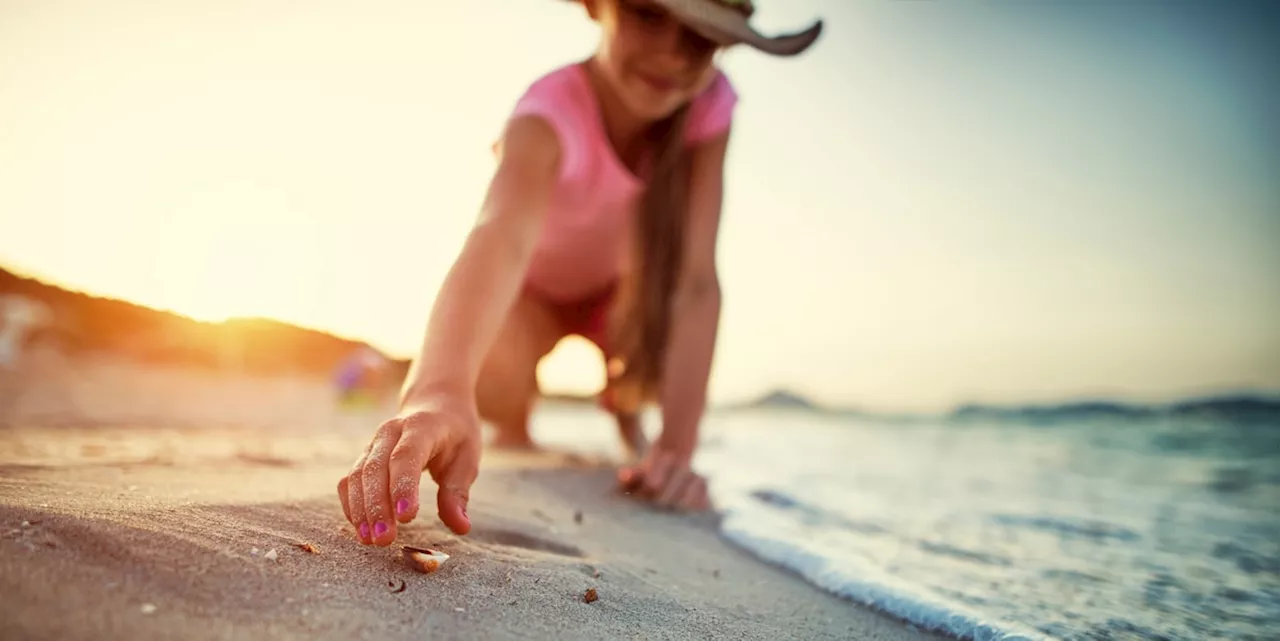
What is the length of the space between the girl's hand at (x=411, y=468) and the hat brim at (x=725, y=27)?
3.96 feet

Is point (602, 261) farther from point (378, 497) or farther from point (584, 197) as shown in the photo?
point (378, 497)

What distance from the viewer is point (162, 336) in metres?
7.33

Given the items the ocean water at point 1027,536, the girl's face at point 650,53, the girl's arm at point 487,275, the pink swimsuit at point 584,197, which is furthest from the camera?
the pink swimsuit at point 584,197

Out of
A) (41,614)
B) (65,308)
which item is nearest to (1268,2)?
(41,614)

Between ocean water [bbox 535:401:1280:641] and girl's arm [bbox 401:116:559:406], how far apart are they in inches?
37.9

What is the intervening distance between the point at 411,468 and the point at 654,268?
1.98 metres

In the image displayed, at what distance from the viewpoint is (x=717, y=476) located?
3.80 meters

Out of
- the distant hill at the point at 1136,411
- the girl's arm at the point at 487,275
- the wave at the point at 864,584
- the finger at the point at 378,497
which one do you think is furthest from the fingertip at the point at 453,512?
the distant hill at the point at 1136,411

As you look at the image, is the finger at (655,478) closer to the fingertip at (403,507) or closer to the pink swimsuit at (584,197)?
the pink swimsuit at (584,197)

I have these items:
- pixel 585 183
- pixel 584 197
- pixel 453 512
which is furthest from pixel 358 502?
pixel 584 197

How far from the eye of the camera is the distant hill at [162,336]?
6.82 m

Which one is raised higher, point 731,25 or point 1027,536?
point 731,25

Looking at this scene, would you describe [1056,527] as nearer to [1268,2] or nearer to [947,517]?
[947,517]

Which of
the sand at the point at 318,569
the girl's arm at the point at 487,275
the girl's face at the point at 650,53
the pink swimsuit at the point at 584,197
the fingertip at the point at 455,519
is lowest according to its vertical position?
the sand at the point at 318,569
